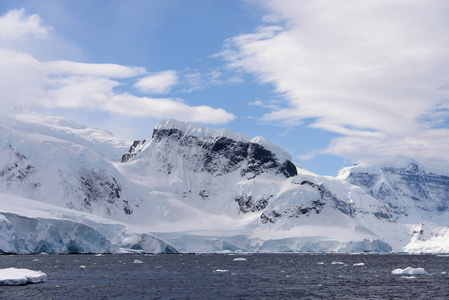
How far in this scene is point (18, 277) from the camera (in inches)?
2307

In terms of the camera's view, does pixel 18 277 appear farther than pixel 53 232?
No

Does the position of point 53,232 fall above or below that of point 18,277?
above

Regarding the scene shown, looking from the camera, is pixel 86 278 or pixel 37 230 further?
pixel 37 230

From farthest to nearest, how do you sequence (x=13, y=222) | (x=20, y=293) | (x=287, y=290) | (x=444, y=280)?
(x=13, y=222), (x=444, y=280), (x=287, y=290), (x=20, y=293)

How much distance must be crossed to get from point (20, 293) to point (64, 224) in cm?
8796

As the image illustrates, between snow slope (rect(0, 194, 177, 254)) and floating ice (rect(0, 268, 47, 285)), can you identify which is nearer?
floating ice (rect(0, 268, 47, 285))

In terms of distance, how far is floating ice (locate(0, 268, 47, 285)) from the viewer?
57.9 m

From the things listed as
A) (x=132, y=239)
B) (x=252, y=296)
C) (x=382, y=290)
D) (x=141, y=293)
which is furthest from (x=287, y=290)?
(x=132, y=239)

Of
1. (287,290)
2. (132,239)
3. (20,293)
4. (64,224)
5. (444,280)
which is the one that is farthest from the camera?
(132,239)

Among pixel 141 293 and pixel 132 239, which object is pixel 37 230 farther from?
pixel 141 293

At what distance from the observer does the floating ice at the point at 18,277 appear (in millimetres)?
57875

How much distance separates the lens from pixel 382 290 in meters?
58.3

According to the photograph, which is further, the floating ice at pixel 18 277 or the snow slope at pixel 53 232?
the snow slope at pixel 53 232

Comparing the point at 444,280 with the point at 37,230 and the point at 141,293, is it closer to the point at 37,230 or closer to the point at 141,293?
the point at 141,293
